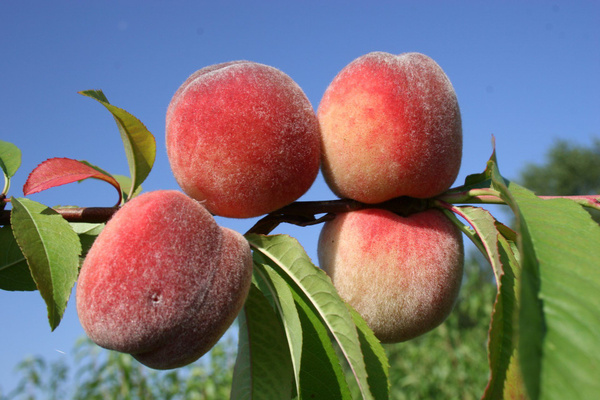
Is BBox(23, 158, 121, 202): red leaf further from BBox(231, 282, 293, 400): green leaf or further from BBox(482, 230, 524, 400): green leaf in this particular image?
BBox(482, 230, 524, 400): green leaf

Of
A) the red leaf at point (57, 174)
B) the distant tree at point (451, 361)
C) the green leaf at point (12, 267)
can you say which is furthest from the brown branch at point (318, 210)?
the distant tree at point (451, 361)

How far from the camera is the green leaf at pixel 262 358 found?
Result: 2.52ft

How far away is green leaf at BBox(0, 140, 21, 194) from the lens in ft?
2.68

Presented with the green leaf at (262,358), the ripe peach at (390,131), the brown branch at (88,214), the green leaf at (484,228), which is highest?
the ripe peach at (390,131)

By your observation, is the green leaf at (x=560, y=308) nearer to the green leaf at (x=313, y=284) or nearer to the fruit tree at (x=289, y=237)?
the fruit tree at (x=289, y=237)

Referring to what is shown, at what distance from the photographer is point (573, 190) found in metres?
15.7

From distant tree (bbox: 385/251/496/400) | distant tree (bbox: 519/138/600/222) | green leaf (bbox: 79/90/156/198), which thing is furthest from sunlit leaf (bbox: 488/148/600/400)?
distant tree (bbox: 519/138/600/222)

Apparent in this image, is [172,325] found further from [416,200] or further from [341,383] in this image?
[416,200]

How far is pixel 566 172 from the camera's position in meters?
15.8

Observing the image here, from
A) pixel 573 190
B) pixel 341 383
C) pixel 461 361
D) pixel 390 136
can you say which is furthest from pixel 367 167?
pixel 573 190

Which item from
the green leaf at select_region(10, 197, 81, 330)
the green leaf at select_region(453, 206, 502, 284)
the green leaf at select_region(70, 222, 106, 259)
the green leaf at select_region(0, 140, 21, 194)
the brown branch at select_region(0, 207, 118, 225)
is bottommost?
the green leaf at select_region(70, 222, 106, 259)

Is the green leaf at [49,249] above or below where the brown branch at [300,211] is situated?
below

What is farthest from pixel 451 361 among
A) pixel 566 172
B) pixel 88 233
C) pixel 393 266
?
pixel 566 172

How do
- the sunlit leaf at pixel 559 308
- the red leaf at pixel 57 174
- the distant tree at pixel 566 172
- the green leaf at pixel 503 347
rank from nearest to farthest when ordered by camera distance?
the sunlit leaf at pixel 559 308
the green leaf at pixel 503 347
the red leaf at pixel 57 174
the distant tree at pixel 566 172
